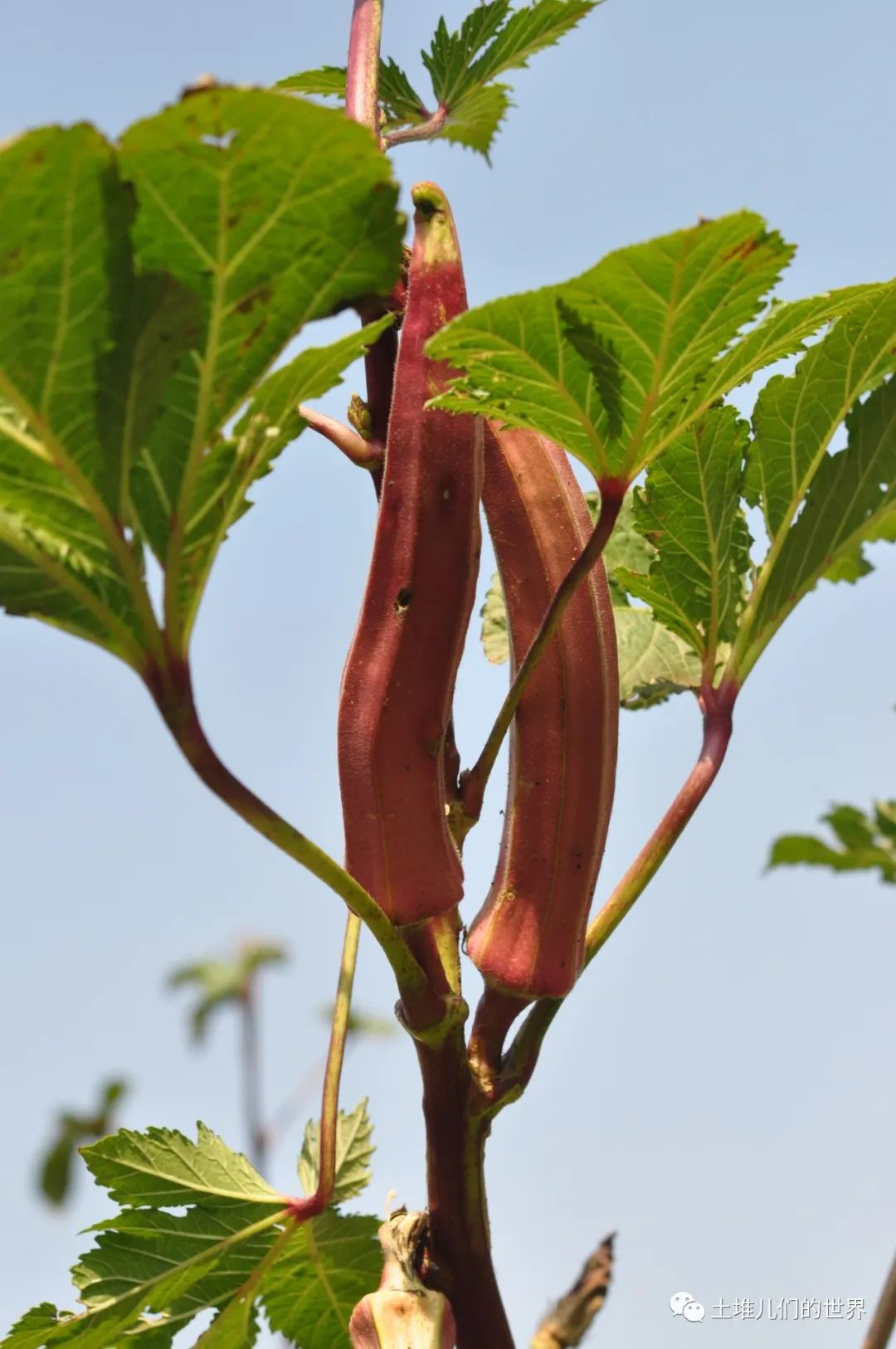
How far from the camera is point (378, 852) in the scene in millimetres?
1114

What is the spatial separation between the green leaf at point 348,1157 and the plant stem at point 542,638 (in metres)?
0.58

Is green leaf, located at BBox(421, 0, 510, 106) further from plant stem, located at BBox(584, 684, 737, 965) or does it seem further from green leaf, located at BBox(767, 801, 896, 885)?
green leaf, located at BBox(767, 801, 896, 885)

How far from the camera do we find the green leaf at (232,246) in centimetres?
88

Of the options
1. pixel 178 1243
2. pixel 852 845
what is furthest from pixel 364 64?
pixel 178 1243

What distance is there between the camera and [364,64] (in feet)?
4.51

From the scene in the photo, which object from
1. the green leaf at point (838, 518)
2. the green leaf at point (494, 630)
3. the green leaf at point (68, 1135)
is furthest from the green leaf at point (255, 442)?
the green leaf at point (68, 1135)

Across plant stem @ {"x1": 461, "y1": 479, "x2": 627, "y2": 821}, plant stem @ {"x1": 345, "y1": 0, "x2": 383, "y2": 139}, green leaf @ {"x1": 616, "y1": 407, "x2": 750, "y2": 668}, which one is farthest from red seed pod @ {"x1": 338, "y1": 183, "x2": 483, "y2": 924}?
green leaf @ {"x1": 616, "y1": 407, "x2": 750, "y2": 668}

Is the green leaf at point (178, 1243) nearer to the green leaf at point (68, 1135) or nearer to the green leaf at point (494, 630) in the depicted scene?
the green leaf at point (494, 630)

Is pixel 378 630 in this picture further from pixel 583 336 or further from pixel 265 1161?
pixel 265 1161

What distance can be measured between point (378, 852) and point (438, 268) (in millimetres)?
444

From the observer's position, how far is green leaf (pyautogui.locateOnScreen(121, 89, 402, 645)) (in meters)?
0.88

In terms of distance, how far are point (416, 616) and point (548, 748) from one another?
0.59ft

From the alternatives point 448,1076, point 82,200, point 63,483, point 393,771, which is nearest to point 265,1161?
point 448,1076

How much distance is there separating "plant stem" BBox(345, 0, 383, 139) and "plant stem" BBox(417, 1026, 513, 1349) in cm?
81
